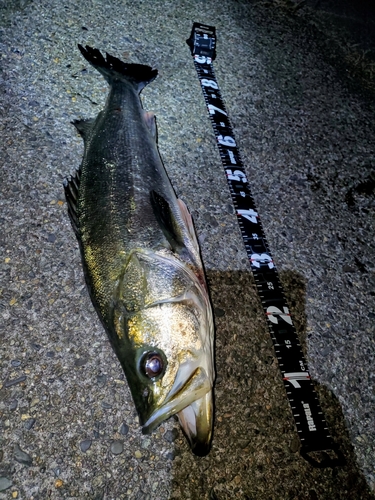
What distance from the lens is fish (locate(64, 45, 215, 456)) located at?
1.87 metres

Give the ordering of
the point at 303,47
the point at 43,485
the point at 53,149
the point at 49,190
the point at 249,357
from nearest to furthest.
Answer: the point at 43,485 → the point at 249,357 → the point at 49,190 → the point at 53,149 → the point at 303,47

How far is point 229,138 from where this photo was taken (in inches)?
139

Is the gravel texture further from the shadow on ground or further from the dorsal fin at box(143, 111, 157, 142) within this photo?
the dorsal fin at box(143, 111, 157, 142)

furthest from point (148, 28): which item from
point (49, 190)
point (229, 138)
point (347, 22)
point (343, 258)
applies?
point (343, 258)

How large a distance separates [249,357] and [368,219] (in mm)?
1813

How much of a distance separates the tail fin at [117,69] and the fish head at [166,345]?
204 centimetres

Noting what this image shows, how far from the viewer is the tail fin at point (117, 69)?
338 centimetres

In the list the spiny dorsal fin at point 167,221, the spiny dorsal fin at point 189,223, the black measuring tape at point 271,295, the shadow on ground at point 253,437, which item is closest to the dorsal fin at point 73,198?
the spiny dorsal fin at point 167,221

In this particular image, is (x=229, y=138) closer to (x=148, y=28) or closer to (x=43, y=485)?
(x=148, y=28)

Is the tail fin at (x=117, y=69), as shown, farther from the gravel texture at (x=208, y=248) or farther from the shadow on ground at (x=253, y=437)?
the shadow on ground at (x=253, y=437)

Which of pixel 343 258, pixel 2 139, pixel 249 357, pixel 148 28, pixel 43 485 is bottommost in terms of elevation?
pixel 43 485

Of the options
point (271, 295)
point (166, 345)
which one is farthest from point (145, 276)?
point (271, 295)

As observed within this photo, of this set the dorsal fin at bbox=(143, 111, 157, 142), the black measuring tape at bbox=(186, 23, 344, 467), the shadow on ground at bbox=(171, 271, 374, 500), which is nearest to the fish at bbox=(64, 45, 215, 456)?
the dorsal fin at bbox=(143, 111, 157, 142)

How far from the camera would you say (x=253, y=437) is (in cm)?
230
